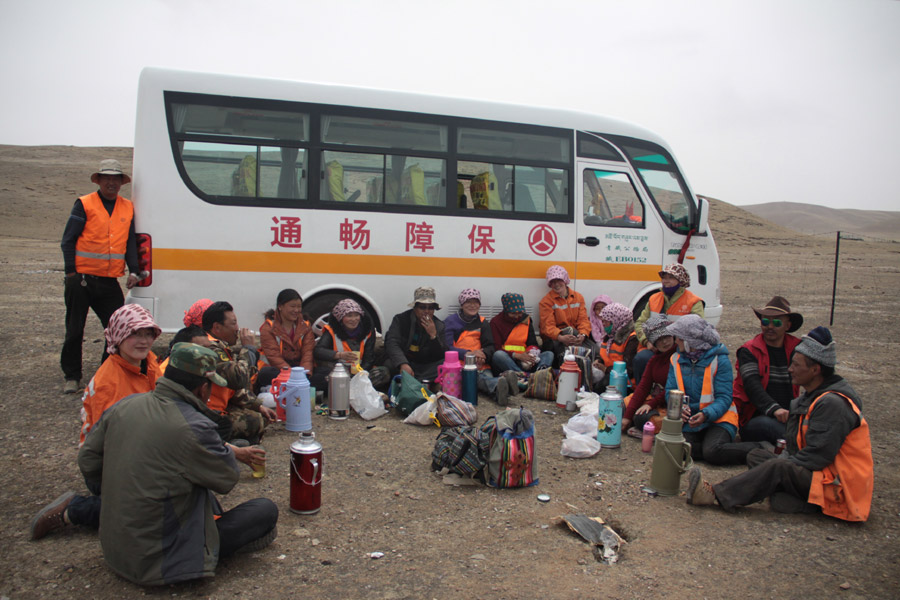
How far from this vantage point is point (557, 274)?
24.2 ft

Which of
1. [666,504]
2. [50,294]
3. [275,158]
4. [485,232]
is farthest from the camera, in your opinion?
[50,294]

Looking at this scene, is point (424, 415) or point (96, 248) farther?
point (96, 248)

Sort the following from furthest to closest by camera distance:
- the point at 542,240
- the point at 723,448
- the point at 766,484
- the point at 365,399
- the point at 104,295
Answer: the point at 542,240 < the point at 104,295 < the point at 365,399 < the point at 723,448 < the point at 766,484

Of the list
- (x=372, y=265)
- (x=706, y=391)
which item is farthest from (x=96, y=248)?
(x=706, y=391)

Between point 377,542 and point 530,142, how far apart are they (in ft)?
17.6

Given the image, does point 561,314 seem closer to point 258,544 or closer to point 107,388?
point 258,544

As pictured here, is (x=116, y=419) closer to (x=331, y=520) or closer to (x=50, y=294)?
(x=331, y=520)

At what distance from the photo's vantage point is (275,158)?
656 centimetres

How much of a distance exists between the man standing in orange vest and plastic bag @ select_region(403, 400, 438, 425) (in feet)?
9.89

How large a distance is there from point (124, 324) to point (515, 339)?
451 centimetres

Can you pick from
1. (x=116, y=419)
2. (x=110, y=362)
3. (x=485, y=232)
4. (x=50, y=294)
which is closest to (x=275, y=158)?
(x=485, y=232)

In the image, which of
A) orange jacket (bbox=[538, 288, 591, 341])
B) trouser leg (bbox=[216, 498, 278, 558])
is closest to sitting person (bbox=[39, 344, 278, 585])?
trouser leg (bbox=[216, 498, 278, 558])

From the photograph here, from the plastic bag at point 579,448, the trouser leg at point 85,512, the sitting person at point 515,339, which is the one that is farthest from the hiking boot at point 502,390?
the trouser leg at point 85,512

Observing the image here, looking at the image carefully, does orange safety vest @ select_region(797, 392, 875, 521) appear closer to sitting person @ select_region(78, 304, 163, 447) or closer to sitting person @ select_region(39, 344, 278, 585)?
sitting person @ select_region(39, 344, 278, 585)
